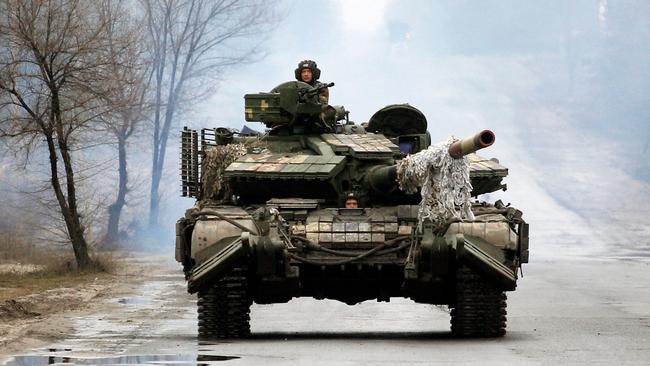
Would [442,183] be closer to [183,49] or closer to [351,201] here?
[351,201]

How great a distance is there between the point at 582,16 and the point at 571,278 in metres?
48.8

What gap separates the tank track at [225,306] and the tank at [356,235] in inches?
0.4

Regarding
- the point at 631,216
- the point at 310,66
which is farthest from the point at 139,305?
the point at 631,216

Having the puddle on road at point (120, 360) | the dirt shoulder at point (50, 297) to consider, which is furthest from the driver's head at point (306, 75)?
the puddle on road at point (120, 360)

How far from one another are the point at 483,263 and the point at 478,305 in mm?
619

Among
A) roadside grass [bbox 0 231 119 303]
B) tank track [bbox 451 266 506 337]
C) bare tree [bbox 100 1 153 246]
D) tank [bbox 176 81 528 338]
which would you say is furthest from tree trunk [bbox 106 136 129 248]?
tank track [bbox 451 266 506 337]

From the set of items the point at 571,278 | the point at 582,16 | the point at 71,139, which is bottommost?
the point at 571,278

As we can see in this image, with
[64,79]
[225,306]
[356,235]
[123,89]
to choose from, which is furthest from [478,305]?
[123,89]

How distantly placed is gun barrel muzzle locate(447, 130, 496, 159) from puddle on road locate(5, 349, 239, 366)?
3.32 metres

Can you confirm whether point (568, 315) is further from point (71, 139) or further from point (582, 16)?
point (582, 16)

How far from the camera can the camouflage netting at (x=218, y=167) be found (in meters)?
23.7

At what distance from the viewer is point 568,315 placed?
79.9 feet

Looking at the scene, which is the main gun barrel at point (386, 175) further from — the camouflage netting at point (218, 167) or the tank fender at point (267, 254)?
the camouflage netting at point (218, 167)

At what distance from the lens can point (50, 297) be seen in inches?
1104
